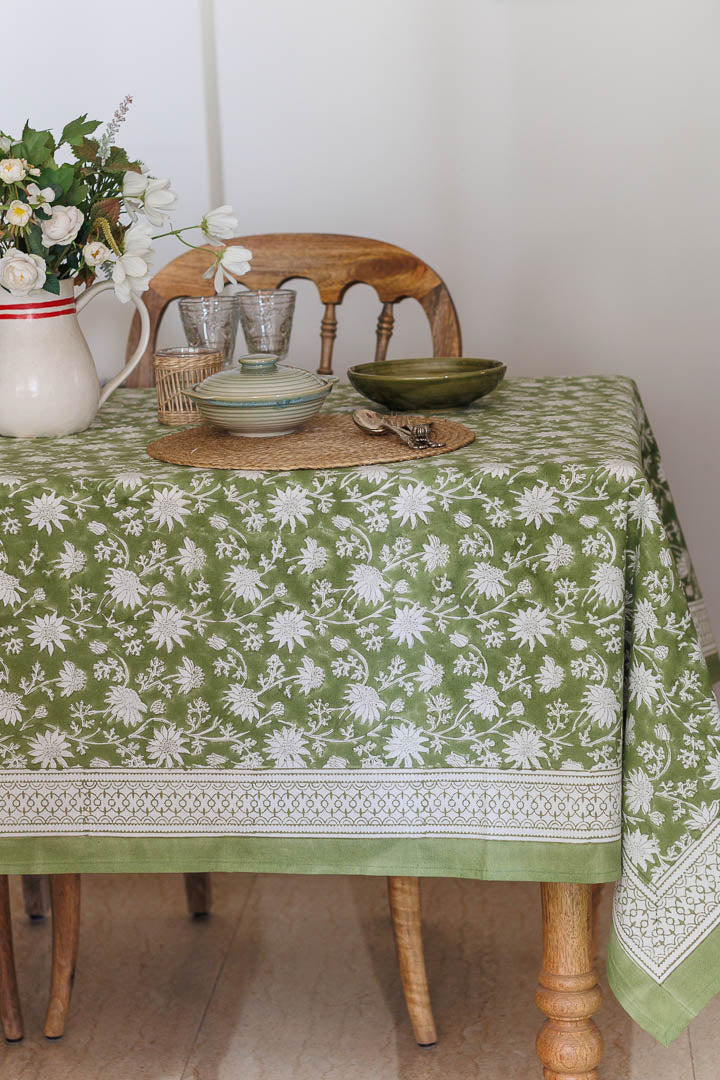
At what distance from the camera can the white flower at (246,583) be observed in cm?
107

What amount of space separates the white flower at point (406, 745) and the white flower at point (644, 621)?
0.73 feet

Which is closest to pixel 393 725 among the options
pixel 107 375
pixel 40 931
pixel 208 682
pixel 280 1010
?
pixel 208 682

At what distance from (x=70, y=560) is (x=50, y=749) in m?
0.20

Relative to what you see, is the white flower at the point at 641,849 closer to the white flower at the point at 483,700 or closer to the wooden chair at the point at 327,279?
the white flower at the point at 483,700

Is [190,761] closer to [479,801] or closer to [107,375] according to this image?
[479,801]

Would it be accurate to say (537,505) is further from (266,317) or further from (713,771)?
(266,317)

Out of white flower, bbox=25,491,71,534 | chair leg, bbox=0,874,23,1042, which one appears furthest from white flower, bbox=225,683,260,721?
chair leg, bbox=0,874,23,1042

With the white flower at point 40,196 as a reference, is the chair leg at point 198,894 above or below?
below

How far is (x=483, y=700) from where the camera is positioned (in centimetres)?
107

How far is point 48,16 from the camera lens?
2105 millimetres

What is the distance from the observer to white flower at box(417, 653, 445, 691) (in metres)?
1.07

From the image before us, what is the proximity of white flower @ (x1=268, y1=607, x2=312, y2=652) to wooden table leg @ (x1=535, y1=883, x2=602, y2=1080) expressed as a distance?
361mm

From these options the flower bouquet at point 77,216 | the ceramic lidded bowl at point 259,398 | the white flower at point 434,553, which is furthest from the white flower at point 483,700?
the flower bouquet at point 77,216

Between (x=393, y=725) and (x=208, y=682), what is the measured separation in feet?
0.59
